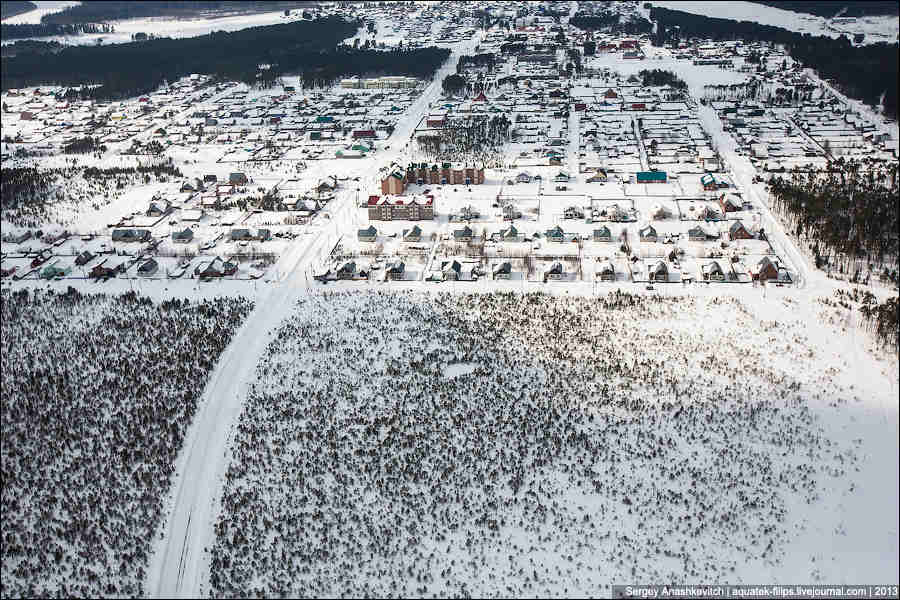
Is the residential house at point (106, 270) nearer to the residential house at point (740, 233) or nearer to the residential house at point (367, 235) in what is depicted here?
the residential house at point (367, 235)

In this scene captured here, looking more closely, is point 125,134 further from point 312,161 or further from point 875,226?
point 875,226

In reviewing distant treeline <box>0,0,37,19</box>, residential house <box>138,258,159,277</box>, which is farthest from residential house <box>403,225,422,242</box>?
distant treeline <box>0,0,37,19</box>

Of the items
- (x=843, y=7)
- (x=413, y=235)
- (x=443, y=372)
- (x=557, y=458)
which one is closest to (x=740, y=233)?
(x=413, y=235)

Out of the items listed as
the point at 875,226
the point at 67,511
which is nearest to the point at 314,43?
the point at 875,226

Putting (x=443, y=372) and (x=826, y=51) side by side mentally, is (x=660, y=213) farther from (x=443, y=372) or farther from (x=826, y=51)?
(x=826, y=51)

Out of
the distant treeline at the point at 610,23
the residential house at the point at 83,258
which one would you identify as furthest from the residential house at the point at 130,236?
the distant treeline at the point at 610,23
